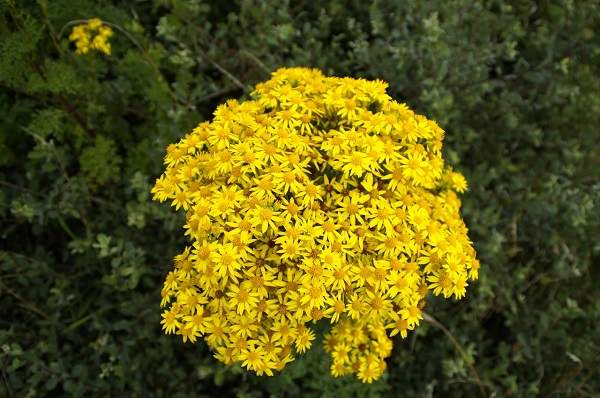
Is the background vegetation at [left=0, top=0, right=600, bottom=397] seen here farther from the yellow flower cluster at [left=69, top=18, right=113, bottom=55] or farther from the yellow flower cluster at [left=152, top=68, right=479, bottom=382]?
the yellow flower cluster at [left=152, top=68, right=479, bottom=382]

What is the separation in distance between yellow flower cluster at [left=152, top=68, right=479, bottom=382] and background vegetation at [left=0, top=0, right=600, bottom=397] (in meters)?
0.75

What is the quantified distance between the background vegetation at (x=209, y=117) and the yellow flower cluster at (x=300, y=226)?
2.45 ft

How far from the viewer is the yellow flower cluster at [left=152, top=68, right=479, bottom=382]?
179 cm

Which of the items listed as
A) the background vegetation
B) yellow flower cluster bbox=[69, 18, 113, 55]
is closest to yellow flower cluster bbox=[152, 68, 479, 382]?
the background vegetation

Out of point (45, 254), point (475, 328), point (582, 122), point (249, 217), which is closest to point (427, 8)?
point (582, 122)

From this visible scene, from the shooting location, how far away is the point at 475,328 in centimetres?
315

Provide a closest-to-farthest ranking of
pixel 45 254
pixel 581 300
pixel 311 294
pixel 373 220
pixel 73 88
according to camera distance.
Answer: pixel 311 294, pixel 373 220, pixel 73 88, pixel 45 254, pixel 581 300

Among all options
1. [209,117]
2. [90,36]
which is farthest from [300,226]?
[209,117]

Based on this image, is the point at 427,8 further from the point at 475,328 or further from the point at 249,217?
the point at 249,217

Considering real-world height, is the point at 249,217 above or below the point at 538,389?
above

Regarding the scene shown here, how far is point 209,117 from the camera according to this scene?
11.4ft

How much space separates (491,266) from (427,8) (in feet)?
5.51

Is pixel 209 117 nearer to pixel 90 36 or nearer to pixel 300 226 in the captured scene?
pixel 90 36

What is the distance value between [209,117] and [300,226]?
1909 millimetres
